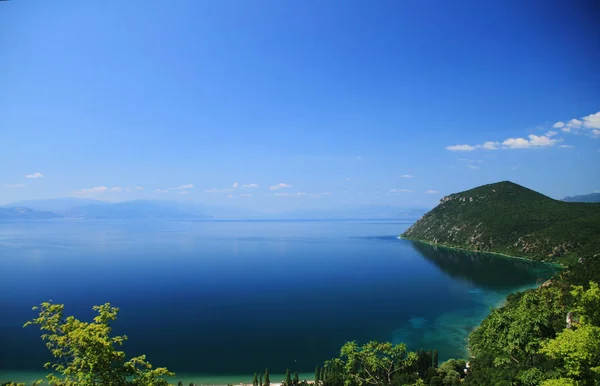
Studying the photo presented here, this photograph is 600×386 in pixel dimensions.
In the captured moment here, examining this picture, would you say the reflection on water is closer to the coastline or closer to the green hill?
the green hill

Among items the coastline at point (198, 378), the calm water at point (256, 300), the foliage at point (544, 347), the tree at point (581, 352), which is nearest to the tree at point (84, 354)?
the tree at point (581, 352)

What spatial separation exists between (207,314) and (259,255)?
281 feet

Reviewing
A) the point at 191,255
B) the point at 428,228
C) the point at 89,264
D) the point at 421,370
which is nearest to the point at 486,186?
the point at 428,228

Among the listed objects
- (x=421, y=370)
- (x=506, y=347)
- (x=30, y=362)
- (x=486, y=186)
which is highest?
(x=486, y=186)

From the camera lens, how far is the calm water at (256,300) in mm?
47219

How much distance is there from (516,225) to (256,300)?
12741 cm

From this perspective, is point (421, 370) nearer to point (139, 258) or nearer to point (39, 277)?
point (39, 277)

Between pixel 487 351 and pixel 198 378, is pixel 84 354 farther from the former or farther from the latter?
pixel 487 351

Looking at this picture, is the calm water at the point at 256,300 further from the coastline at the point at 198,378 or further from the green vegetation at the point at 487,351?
the green vegetation at the point at 487,351

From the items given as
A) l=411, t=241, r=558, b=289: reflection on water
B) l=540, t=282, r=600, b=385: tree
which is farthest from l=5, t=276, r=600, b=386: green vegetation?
l=411, t=241, r=558, b=289: reflection on water

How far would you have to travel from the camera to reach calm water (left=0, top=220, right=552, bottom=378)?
4722 centimetres

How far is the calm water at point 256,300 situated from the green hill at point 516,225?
40.1ft

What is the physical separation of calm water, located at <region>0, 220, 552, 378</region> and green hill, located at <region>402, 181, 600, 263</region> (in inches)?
481

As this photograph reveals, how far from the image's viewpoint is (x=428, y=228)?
19550 cm
